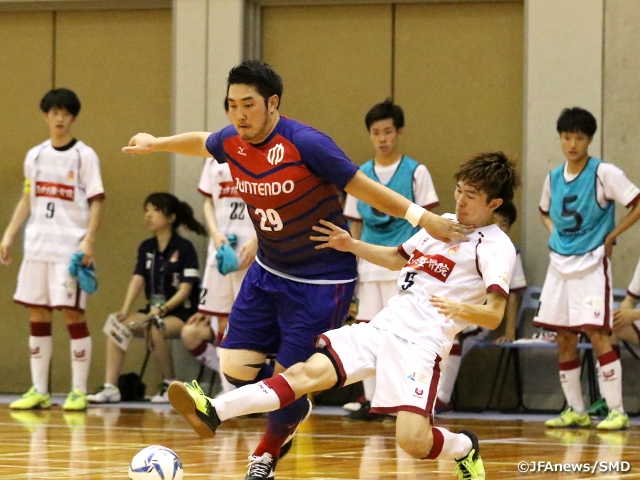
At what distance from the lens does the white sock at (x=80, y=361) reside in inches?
376

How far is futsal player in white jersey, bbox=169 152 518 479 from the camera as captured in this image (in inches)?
181

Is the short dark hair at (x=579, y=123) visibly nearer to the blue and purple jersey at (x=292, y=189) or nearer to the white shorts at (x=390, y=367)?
the blue and purple jersey at (x=292, y=189)

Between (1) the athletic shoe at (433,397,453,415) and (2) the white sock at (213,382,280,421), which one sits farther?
(1) the athletic shoe at (433,397,453,415)

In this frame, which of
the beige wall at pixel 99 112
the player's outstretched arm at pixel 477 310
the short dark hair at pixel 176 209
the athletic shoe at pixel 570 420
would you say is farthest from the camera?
the beige wall at pixel 99 112

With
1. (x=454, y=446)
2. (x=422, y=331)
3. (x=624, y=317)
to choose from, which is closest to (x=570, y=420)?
(x=624, y=317)

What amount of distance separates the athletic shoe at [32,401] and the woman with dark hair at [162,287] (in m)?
0.63

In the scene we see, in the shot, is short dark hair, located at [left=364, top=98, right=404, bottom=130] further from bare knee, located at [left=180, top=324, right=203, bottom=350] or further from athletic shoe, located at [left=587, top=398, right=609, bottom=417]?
athletic shoe, located at [left=587, top=398, right=609, bottom=417]

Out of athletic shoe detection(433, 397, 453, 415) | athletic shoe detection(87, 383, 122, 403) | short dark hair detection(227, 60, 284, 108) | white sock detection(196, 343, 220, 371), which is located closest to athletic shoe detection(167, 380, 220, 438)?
short dark hair detection(227, 60, 284, 108)

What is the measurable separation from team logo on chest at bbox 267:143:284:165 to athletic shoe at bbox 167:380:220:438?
1.09m

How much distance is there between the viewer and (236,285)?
9.32 meters

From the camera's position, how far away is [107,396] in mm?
10094

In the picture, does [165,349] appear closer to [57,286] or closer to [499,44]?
[57,286]

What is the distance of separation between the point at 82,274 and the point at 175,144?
13.8ft

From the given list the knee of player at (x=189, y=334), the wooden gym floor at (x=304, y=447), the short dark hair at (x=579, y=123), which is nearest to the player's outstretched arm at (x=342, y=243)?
the wooden gym floor at (x=304, y=447)
